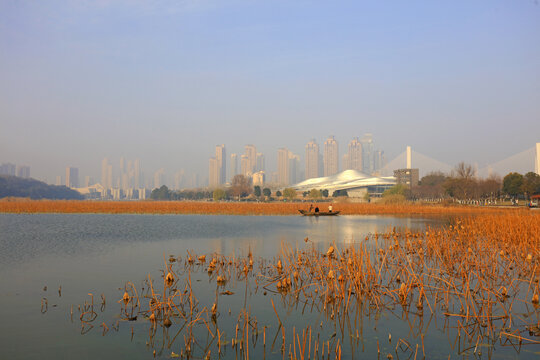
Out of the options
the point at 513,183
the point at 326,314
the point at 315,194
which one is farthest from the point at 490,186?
the point at 326,314

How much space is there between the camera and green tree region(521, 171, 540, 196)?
76375 mm

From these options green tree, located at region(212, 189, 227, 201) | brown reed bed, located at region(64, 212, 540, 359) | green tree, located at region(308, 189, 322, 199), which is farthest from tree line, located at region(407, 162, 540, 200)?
green tree, located at region(212, 189, 227, 201)

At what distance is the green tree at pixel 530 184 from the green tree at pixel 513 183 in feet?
2.86

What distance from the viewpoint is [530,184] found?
77.4m

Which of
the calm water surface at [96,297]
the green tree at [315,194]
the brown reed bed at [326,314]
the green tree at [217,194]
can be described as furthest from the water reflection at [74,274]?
the green tree at [315,194]

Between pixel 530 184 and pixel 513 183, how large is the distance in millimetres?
2700

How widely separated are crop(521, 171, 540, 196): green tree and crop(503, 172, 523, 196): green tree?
0.87 m

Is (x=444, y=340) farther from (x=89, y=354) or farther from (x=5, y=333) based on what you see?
(x=5, y=333)

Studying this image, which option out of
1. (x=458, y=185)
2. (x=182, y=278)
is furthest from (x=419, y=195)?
(x=182, y=278)

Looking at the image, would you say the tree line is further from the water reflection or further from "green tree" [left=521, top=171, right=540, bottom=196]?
the water reflection

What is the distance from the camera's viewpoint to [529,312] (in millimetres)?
9859

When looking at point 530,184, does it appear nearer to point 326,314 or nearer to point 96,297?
point 326,314

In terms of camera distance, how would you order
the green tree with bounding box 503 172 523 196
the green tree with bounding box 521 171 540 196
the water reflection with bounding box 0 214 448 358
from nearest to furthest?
the water reflection with bounding box 0 214 448 358 < the green tree with bounding box 521 171 540 196 < the green tree with bounding box 503 172 523 196

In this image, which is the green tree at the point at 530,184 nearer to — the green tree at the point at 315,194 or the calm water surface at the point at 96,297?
the calm water surface at the point at 96,297
